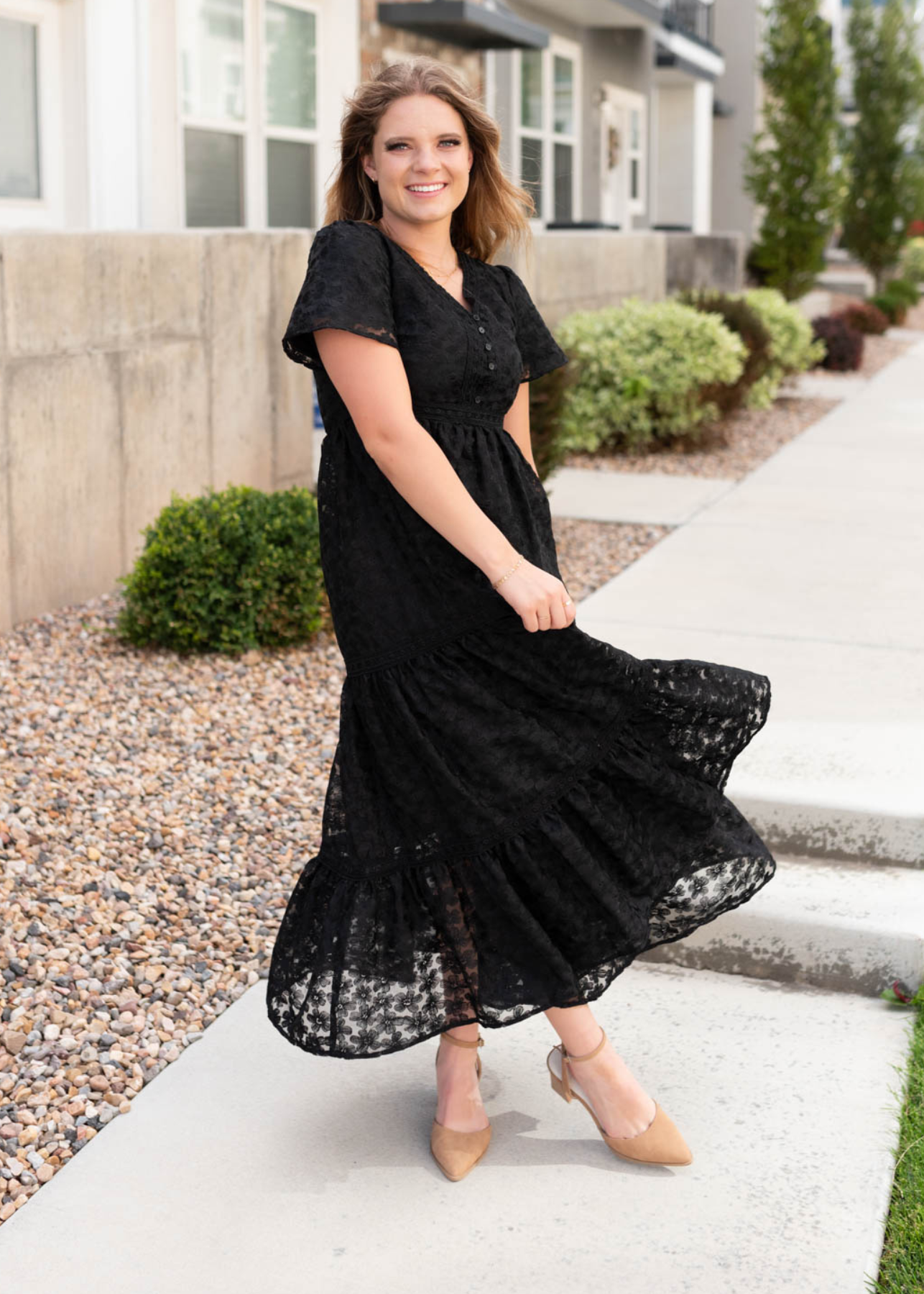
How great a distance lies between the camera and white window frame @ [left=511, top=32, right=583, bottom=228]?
1462 centimetres

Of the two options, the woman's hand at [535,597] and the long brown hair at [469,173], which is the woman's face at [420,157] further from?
the woman's hand at [535,597]

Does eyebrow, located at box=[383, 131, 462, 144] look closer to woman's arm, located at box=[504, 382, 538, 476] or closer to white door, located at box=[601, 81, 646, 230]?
woman's arm, located at box=[504, 382, 538, 476]

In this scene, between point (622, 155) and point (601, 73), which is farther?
point (622, 155)

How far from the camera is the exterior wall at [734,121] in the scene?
26.4 meters

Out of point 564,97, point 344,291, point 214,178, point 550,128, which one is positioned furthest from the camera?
point 564,97

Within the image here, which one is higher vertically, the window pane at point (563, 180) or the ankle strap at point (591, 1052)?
the window pane at point (563, 180)

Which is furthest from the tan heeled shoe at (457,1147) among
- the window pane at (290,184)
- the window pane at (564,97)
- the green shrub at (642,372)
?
the window pane at (564,97)

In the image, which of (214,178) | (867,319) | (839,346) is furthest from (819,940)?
(867,319)

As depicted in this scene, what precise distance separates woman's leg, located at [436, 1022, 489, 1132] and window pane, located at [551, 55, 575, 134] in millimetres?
14699

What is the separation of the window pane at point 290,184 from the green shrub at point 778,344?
4.21 metres

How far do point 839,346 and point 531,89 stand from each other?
417cm

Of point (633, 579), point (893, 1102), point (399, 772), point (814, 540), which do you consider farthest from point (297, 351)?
point (814, 540)

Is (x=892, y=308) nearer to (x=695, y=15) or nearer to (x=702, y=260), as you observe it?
(x=695, y=15)

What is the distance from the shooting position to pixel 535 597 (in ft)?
7.82
